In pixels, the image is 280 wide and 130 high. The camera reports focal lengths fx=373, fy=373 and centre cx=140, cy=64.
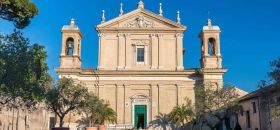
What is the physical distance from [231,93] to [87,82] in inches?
517

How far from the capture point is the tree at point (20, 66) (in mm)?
17891

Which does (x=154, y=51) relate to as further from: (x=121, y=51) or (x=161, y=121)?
(x=161, y=121)

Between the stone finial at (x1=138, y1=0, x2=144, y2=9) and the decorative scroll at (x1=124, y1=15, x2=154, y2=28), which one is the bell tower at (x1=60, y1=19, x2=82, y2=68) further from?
the stone finial at (x1=138, y1=0, x2=144, y2=9)

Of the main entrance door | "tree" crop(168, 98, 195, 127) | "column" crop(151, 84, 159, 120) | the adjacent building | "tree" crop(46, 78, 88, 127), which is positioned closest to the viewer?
"tree" crop(46, 78, 88, 127)

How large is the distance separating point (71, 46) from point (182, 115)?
12.3 metres

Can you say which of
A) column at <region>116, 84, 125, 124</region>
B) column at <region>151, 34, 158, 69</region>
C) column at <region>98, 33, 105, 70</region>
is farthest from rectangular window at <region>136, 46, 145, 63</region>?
column at <region>98, 33, 105, 70</region>

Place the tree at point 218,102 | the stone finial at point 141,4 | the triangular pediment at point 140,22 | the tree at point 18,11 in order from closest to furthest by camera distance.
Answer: the tree at point 18,11 → the tree at point 218,102 → the triangular pediment at point 140,22 → the stone finial at point 141,4

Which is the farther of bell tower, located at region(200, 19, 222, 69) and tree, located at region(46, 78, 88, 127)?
bell tower, located at region(200, 19, 222, 69)

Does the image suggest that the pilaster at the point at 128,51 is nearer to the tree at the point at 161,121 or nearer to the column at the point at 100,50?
the column at the point at 100,50

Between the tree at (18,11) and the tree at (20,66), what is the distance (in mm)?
3514

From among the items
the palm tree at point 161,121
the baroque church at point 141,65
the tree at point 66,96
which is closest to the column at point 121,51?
the baroque church at point 141,65

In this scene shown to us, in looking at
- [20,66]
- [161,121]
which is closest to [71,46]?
[161,121]

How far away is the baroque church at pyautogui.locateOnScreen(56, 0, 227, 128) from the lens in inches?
1325

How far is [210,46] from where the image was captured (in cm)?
3541
